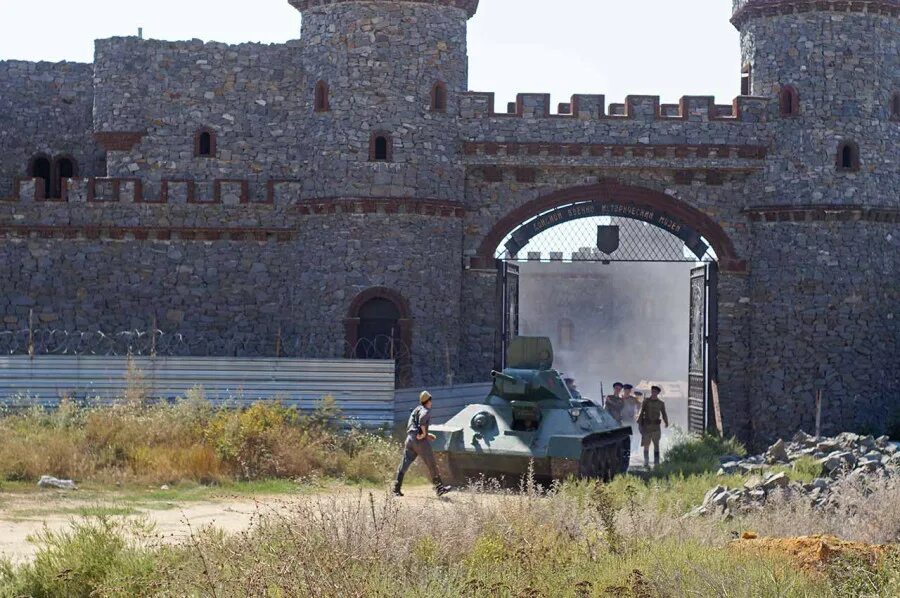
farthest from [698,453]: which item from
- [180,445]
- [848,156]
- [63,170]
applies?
[63,170]

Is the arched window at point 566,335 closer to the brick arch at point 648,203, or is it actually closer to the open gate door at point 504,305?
the open gate door at point 504,305

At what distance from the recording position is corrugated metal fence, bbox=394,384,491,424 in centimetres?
2312

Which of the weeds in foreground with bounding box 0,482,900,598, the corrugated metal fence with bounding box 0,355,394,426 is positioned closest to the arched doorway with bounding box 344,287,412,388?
the corrugated metal fence with bounding box 0,355,394,426

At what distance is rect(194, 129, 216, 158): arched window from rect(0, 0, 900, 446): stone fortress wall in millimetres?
100

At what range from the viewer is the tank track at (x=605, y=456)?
19.8 m

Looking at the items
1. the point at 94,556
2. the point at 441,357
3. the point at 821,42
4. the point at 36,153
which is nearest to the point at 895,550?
the point at 94,556

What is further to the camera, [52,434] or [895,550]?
[52,434]

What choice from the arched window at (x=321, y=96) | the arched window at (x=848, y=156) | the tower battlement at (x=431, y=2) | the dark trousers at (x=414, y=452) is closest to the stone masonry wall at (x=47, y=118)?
the tower battlement at (x=431, y=2)

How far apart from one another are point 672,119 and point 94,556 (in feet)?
58.9

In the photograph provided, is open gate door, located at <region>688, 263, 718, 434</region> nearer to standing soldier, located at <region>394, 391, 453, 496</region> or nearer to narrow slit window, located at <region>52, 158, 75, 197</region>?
standing soldier, located at <region>394, 391, 453, 496</region>

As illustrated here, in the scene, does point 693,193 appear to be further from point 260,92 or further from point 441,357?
point 260,92

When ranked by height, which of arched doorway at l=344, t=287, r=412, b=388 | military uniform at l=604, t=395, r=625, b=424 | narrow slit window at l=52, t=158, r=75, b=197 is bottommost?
military uniform at l=604, t=395, r=625, b=424

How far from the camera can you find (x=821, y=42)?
2720 cm

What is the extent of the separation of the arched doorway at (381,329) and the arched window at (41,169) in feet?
25.7
